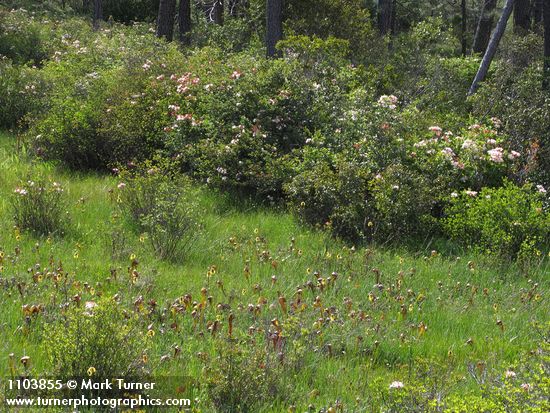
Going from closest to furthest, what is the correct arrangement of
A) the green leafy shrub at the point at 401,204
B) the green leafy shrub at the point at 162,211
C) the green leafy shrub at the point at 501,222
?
the green leafy shrub at the point at 162,211, the green leafy shrub at the point at 501,222, the green leafy shrub at the point at 401,204

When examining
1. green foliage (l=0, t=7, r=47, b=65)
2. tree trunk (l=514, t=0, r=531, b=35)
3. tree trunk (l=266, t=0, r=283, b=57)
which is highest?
tree trunk (l=514, t=0, r=531, b=35)

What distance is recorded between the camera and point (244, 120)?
9.70 metres

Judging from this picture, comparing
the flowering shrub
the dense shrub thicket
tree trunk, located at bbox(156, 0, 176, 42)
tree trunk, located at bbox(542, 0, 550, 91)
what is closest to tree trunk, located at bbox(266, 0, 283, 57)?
tree trunk, located at bbox(156, 0, 176, 42)

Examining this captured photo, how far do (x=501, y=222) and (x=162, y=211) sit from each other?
3438 mm

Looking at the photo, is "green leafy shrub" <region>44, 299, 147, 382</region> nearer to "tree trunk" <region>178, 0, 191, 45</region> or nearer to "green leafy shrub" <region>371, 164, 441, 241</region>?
"green leafy shrub" <region>371, 164, 441, 241</region>

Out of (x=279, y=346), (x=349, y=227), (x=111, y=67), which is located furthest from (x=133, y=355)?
(x=111, y=67)

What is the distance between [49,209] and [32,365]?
9.98 feet

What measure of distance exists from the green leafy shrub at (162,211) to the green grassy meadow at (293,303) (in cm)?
14

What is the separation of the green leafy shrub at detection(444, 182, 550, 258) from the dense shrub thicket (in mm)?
29

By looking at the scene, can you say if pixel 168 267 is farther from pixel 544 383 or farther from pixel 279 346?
pixel 544 383

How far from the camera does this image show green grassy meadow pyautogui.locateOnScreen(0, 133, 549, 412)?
4543 mm

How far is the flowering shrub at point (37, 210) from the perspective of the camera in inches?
278

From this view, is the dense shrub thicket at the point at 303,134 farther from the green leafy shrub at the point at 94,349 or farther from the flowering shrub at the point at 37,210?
the green leafy shrub at the point at 94,349

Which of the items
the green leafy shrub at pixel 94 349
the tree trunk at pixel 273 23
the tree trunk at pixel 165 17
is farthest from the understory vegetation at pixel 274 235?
the tree trunk at pixel 165 17
